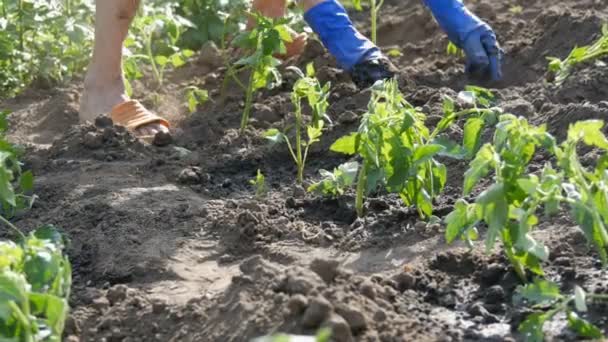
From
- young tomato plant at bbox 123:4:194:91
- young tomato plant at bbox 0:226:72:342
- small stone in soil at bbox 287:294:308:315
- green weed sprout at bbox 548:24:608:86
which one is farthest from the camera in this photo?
young tomato plant at bbox 123:4:194:91

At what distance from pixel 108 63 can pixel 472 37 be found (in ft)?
4.87

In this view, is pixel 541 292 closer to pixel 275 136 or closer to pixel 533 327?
pixel 533 327

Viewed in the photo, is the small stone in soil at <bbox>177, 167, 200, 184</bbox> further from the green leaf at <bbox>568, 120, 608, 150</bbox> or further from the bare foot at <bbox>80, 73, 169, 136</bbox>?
the green leaf at <bbox>568, 120, 608, 150</bbox>

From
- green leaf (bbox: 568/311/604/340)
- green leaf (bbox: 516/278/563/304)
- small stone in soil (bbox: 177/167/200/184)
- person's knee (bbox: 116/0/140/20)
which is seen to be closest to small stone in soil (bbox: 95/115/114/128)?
person's knee (bbox: 116/0/140/20)

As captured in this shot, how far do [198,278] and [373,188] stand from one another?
0.57m

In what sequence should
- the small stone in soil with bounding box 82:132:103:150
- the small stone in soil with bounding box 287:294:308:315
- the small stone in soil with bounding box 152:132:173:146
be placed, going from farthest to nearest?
the small stone in soil with bounding box 152:132:173:146 < the small stone in soil with bounding box 82:132:103:150 < the small stone in soil with bounding box 287:294:308:315

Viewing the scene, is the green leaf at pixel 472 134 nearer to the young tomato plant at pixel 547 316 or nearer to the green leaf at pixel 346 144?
the green leaf at pixel 346 144

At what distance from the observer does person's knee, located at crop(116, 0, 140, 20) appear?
447 cm

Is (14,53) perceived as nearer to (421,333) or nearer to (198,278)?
(198,278)

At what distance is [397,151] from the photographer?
10.6 feet

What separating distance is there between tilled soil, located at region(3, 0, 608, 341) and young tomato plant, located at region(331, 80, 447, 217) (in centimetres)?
12

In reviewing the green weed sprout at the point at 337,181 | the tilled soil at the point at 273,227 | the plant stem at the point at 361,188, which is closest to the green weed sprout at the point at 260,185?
the tilled soil at the point at 273,227

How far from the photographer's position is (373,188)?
10.9 feet

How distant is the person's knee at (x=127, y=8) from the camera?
14.7 ft
